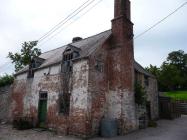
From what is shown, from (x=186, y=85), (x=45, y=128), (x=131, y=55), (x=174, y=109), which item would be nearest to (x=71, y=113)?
(x=45, y=128)

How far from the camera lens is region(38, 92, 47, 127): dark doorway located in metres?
17.0

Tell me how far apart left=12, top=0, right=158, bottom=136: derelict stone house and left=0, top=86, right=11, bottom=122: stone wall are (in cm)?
669

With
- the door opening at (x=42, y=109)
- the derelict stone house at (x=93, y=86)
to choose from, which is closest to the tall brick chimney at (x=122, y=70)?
the derelict stone house at (x=93, y=86)

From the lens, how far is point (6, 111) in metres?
23.0

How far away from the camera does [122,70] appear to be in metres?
14.7

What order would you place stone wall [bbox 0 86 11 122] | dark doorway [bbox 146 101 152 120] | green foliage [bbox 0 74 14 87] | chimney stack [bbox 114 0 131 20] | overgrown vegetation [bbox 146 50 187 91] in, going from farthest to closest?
overgrown vegetation [bbox 146 50 187 91], green foliage [bbox 0 74 14 87], stone wall [bbox 0 86 11 122], dark doorway [bbox 146 101 152 120], chimney stack [bbox 114 0 131 20]

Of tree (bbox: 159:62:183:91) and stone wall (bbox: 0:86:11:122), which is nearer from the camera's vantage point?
stone wall (bbox: 0:86:11:122)

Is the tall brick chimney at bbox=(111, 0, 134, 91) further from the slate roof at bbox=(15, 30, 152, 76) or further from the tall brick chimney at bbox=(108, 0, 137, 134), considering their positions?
the slate roof at bbox=(15, 30, 152, 76)

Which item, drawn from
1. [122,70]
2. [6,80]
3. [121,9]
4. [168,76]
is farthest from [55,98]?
[168,76]

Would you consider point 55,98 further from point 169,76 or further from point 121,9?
point 169,76

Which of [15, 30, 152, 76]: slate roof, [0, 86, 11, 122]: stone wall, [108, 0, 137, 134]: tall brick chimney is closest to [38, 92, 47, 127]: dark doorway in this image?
[15, 30, 152, 76]: slate roof

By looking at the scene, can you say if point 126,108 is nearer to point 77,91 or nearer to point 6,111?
point 77,91

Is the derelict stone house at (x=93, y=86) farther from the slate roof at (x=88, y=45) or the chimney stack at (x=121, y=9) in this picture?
the slate roof at (x=88, y=45)

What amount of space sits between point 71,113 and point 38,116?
4991 millimetres
